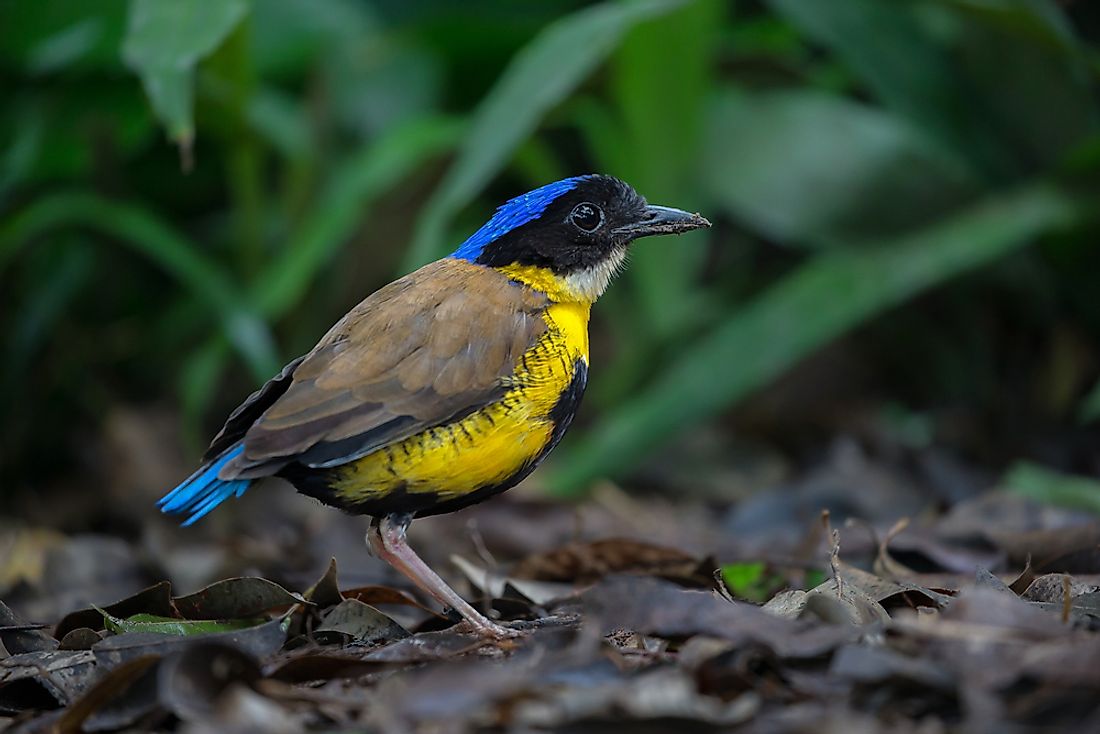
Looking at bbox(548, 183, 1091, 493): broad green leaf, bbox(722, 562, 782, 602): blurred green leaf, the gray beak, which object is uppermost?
the gray beak

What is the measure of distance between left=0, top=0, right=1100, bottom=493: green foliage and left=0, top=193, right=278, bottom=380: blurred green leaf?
17 millimetres

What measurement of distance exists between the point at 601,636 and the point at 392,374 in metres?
0.96

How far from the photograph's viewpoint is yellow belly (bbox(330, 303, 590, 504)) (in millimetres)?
3904

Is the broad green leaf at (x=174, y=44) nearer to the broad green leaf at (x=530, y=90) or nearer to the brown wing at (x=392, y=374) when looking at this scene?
the broad green leaf at (x=530, y=90)

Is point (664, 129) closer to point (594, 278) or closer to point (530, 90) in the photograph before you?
point (530, 90)

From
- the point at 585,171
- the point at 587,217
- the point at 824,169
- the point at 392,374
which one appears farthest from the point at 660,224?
the point at 585,171

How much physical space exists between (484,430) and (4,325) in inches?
178

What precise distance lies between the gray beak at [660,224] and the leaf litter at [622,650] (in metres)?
1.02

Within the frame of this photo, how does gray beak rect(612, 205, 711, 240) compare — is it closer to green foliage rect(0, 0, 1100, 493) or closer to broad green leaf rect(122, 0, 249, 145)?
green foliage rect(0, 0, 1100, 493)

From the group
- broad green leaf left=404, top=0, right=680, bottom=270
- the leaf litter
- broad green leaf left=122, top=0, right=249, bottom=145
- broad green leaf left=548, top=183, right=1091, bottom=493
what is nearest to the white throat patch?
the leaf litter

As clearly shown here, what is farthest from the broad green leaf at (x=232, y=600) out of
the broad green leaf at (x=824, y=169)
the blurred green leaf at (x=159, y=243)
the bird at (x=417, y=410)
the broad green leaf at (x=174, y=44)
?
the broad green leaf at (x=824, y=169)

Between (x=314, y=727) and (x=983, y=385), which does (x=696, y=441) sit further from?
(x=314, y=727)

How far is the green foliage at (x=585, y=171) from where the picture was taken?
21.4 ft

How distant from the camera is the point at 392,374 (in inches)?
156
